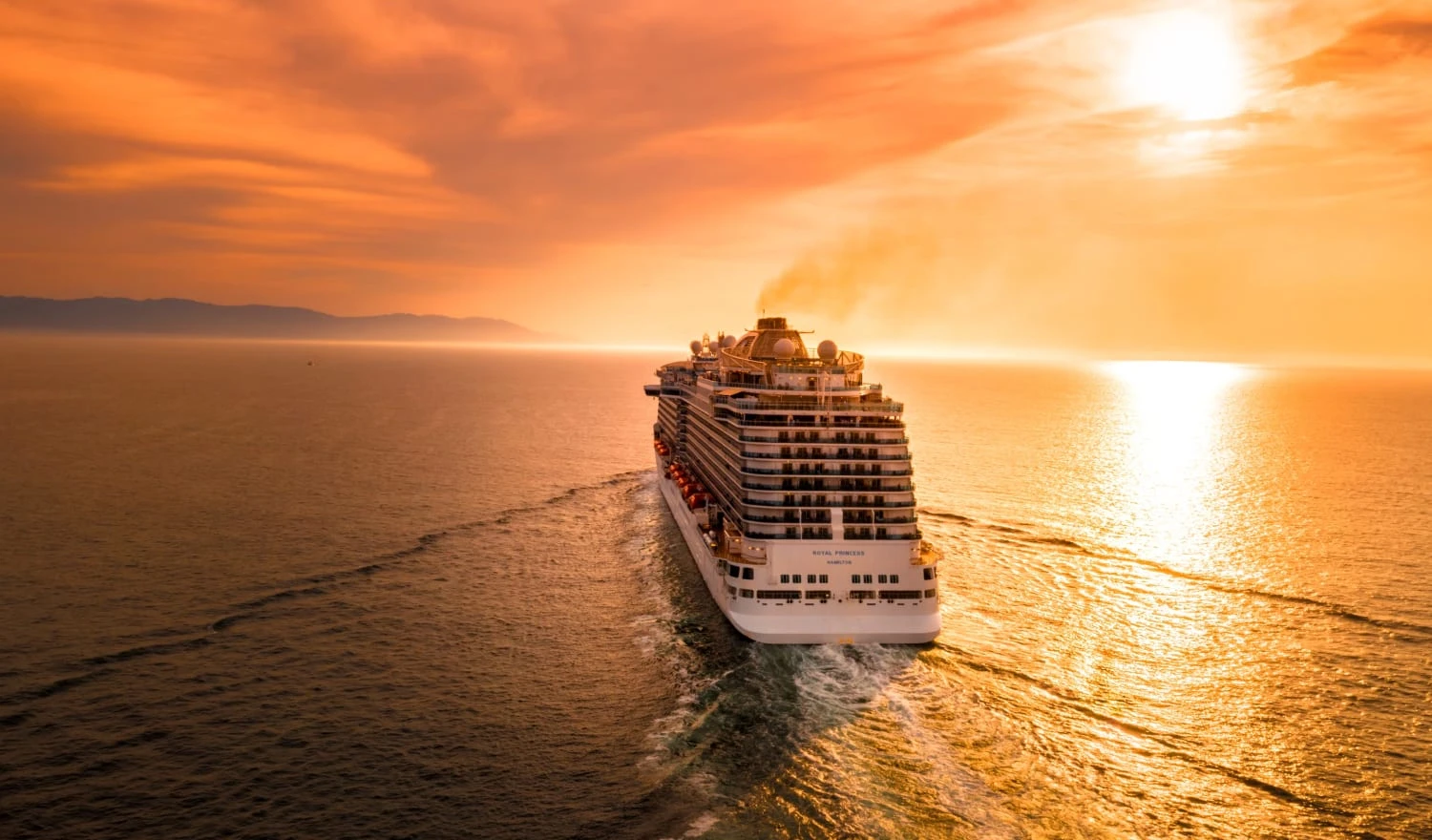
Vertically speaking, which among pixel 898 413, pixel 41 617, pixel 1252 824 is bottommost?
pixel 1252 824

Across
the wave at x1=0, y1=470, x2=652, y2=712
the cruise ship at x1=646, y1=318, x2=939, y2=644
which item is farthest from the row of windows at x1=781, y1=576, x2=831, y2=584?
the wave at x1=0, y1=470, x2=652, y2=712

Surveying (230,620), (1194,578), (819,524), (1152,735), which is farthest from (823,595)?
(230,620)

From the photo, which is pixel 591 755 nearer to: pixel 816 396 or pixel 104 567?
pixel 816 396

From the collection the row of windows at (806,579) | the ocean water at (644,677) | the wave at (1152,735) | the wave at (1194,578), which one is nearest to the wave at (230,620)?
the ocean water at (644,677)

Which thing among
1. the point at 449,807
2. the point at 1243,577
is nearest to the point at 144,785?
the point at 449,807

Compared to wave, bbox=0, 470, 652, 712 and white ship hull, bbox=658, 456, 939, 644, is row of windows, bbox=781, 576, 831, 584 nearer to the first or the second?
white ship hull, bbox=658, 456, 939, 644

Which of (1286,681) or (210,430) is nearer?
(1286,681)

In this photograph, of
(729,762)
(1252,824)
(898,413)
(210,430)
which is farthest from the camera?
(210,430)
